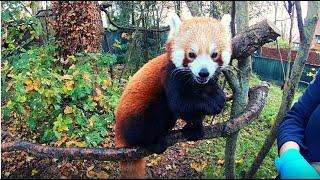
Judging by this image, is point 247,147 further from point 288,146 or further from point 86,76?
point 288,146

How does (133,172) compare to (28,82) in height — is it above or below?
above

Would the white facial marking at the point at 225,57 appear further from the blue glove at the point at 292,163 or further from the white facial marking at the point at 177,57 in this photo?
the blue glove at the point at 292,163

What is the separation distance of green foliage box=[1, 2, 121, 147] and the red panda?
568 mm

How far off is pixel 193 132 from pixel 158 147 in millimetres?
179

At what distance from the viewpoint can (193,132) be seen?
1761mm

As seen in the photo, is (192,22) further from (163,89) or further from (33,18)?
(33,18)

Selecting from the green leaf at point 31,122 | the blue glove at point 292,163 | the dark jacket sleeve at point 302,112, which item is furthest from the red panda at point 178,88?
the green leaf at point 31,122

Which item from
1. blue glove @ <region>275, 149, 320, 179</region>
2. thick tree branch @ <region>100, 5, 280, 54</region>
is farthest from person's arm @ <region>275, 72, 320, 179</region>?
thick tree branch @ <region>100, 5, 280, 54</region>

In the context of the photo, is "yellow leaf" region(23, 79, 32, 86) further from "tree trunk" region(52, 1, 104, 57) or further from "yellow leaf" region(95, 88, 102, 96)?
"tree trunk" region(52, 1, 104, 57)

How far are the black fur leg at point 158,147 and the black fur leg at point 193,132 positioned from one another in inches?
4.2

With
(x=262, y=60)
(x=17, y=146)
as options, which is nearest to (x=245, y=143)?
(x=17, y=146)

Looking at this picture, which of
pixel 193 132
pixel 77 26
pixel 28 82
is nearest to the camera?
pixel 193 132

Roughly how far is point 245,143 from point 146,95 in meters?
1.87

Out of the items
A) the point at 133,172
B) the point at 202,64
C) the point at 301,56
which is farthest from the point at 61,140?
the point at 133,172
